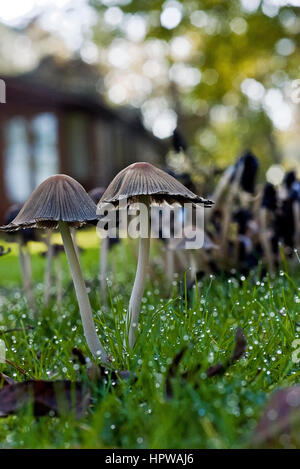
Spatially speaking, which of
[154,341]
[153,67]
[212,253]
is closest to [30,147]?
[153,67]

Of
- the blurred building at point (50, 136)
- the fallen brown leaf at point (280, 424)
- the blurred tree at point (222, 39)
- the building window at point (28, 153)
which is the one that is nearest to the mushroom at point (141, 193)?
the fallen brown leaf at point (280, 424)

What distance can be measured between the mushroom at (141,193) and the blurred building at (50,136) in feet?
35.8

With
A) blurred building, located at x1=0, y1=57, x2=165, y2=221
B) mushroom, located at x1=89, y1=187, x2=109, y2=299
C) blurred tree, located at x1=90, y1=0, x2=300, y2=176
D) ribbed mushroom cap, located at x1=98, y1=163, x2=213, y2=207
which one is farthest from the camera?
blurred building, located at x1=0, y1=57, x2=165, y2=221

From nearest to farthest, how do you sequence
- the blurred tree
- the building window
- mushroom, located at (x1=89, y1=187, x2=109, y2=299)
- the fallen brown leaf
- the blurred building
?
the fallen brown leaf → mushroom, located at (x1=89, y1=187, x2=109, y2=299) → the blurred tree → the blurred building → the building window

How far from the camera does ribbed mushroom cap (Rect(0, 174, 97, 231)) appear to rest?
118 centimetres

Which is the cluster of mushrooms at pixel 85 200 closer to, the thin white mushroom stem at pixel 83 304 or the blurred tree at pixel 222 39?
the thin white mushroom stem at pixel 83 304

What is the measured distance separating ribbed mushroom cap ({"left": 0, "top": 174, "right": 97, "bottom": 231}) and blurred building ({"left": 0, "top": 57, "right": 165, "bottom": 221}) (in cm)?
1090

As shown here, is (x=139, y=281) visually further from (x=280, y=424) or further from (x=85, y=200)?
(x=280, y=424)

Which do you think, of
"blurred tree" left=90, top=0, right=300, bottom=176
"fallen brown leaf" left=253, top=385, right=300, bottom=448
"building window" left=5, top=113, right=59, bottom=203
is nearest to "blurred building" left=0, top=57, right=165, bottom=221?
"building window" left=5, top=113, right=59, bottom=203

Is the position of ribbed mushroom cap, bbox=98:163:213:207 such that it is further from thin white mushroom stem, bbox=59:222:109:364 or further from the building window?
the building window

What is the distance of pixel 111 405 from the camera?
1.06 m

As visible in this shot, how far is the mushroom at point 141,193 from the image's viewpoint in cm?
118

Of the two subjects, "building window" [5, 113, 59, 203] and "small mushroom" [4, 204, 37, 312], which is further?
"building window" [5, 113, 59, 203]

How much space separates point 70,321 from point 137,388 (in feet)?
2.68
